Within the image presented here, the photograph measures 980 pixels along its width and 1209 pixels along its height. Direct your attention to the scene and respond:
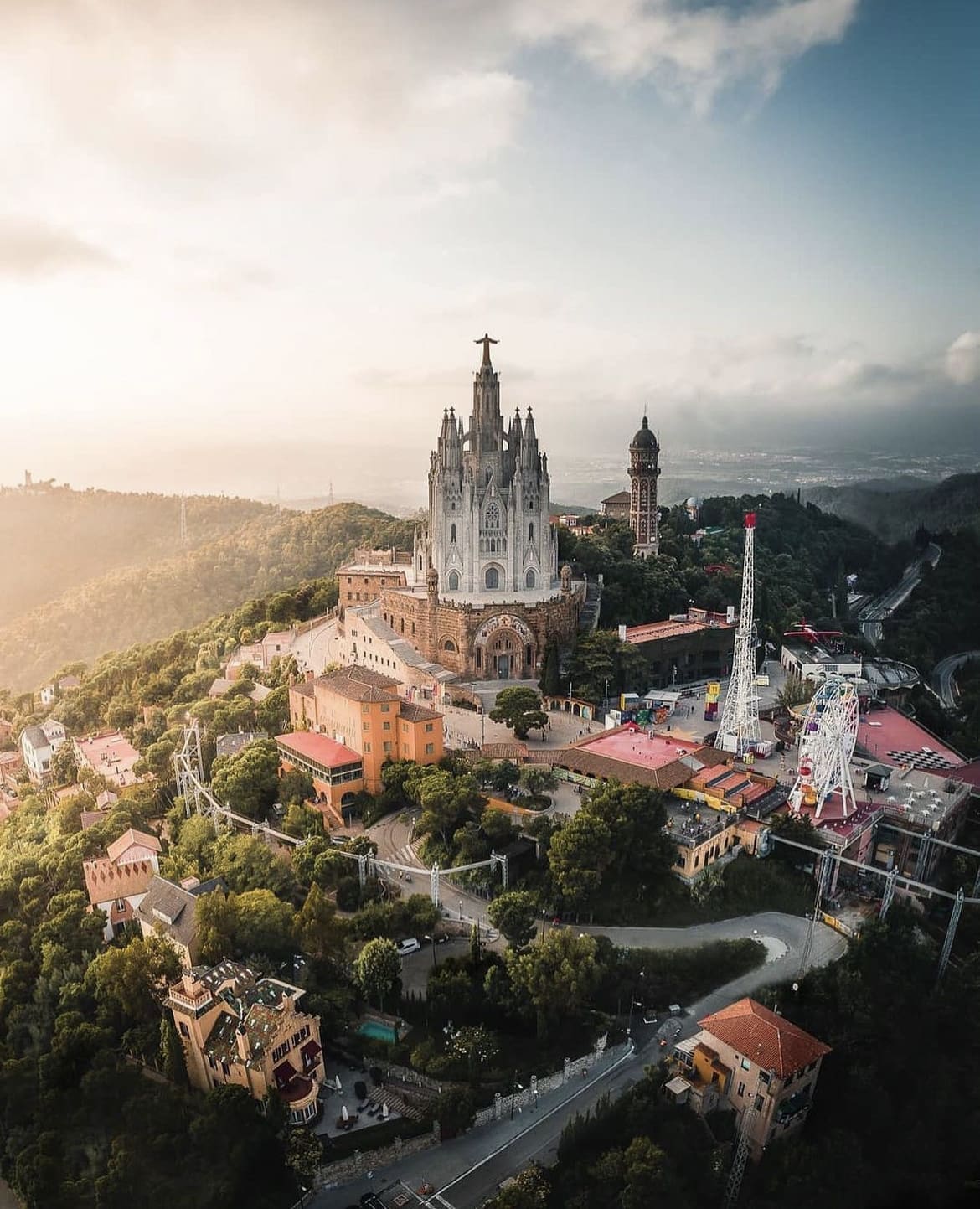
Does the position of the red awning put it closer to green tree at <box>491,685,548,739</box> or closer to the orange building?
the orange building

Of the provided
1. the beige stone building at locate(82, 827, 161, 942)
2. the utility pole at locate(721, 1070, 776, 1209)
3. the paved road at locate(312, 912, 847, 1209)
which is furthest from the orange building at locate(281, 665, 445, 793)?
the utility pole at locate(721, 1070, 776, 1209)

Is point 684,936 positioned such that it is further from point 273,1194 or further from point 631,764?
point 273,1194

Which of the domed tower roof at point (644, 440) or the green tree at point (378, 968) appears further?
the domed tower roof at point (644, 440)

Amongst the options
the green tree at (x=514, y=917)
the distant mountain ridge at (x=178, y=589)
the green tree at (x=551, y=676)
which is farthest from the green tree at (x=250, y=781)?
the distant mountain ridge at (x=178, y=589)

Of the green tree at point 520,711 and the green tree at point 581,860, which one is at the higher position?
the green tree at point 520,711

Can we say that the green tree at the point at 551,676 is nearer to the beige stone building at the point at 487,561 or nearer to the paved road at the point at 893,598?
the beige stone building at the point at 487,561

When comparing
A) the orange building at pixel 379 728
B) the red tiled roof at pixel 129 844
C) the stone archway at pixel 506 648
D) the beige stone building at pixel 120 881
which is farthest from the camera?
the stone archway at pixel 506 648

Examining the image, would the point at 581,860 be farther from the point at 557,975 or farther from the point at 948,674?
the point at 948,674

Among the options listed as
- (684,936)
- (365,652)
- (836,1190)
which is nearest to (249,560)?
(365,652)
